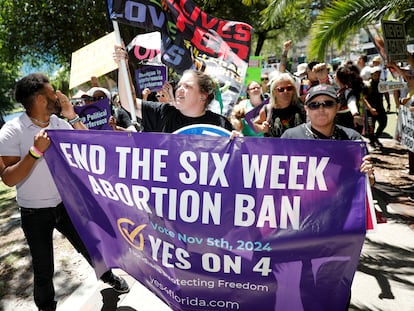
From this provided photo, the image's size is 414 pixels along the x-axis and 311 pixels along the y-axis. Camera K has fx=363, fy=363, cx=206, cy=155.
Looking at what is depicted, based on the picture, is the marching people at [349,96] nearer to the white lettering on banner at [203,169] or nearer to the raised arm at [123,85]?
the raised arm at [123,85]

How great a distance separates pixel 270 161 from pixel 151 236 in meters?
0.86

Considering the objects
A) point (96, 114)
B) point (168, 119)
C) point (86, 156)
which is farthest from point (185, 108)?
point (96, 114)

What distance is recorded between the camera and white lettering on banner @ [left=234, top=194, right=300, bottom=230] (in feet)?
6.81

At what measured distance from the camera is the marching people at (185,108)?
8.74 ft

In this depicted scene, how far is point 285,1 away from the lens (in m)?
6.48

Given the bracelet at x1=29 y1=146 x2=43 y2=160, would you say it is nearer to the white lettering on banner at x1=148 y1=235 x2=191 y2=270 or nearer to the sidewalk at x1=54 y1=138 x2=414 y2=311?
the white lettering on banner at x1=148 y1=235 x2=191 y2=270

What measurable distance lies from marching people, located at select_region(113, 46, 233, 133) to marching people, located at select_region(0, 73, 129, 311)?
0.61 m

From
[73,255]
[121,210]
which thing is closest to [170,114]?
[121,210]

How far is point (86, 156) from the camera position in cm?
234

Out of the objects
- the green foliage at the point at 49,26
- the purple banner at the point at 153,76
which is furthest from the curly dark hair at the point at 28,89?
the green foliage at the point at 49,26

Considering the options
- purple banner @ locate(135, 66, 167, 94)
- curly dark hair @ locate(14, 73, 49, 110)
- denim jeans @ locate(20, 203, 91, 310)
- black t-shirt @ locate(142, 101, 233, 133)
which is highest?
purple banner @ locate(135, 66, 167, 94)

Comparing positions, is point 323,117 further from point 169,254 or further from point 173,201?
point 169,254

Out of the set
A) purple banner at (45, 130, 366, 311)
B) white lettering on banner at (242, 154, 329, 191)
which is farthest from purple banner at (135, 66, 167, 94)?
white lettering on banner at (242, 154, 329, 191)

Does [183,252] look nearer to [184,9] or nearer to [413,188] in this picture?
[184,9]
